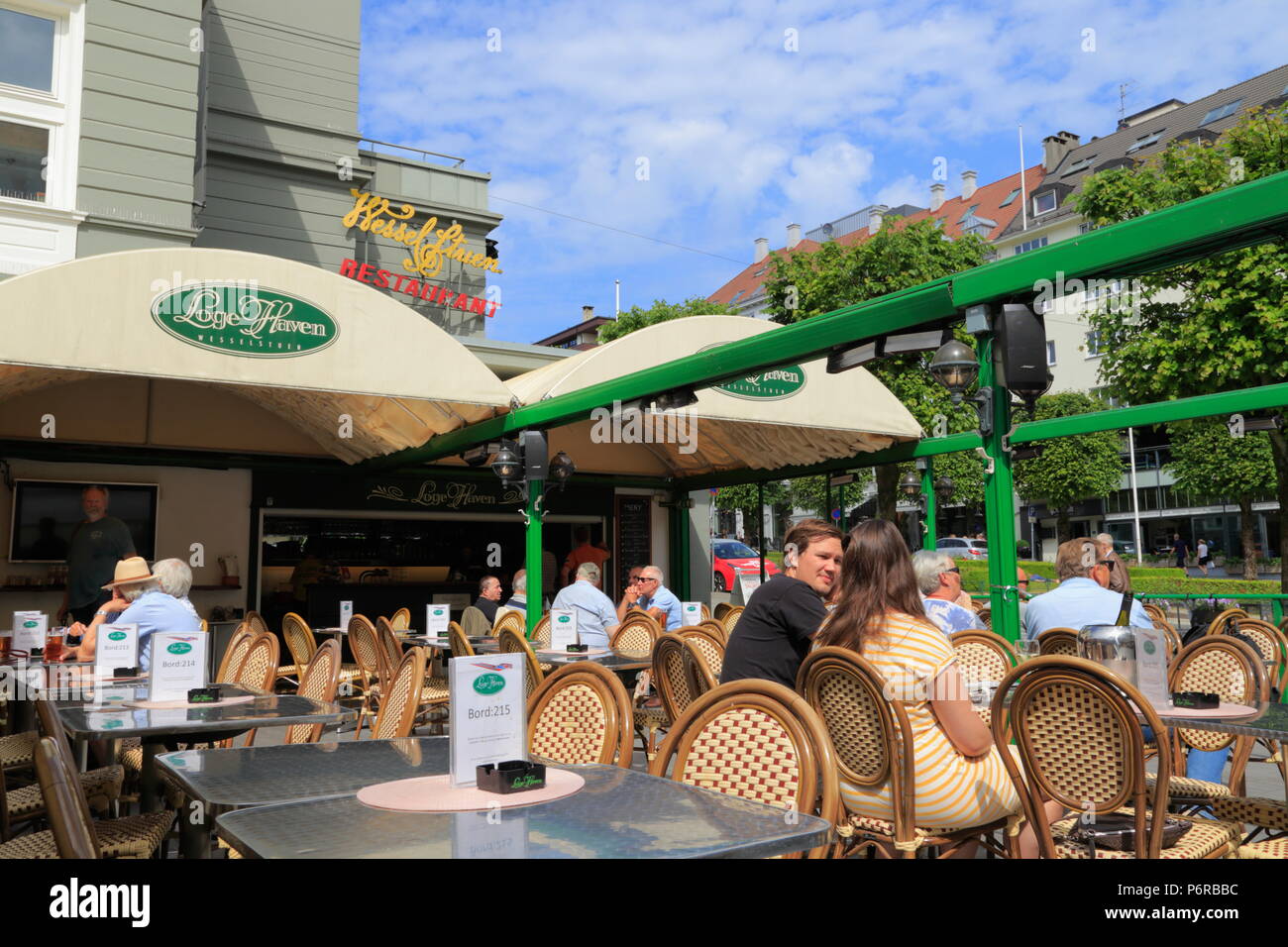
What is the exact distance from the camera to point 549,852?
158 centimetres

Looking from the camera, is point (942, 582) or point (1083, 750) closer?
point (1083, 750)

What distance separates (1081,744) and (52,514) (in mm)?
10641

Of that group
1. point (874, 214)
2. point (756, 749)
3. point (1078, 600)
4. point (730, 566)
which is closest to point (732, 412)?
point (1078, 600)

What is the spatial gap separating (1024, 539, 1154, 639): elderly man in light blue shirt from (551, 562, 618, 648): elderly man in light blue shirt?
3.35 meters

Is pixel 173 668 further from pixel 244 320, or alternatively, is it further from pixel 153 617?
pixel 244 320

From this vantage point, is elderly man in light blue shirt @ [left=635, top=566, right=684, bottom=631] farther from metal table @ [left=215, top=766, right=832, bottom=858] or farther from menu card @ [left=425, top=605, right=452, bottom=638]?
metal table @ [left=215, top=766, right=832, bottom=858]

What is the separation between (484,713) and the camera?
2.12 meters

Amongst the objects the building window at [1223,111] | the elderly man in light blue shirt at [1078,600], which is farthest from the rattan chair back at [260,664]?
the building window at [1223,111]

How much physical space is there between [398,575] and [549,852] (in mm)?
11538

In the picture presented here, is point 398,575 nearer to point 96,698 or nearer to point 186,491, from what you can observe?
point 186,491

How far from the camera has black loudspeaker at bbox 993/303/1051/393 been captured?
4.25 meters

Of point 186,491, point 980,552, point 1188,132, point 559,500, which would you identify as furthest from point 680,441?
point 1188,132

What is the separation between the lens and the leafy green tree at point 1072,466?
112 feet

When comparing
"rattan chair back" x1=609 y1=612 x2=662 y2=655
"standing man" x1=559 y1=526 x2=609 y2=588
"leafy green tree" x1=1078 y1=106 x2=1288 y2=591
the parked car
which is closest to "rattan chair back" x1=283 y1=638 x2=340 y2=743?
"rattan chair back" x1=609 y1=612 x2=662 y2=655
